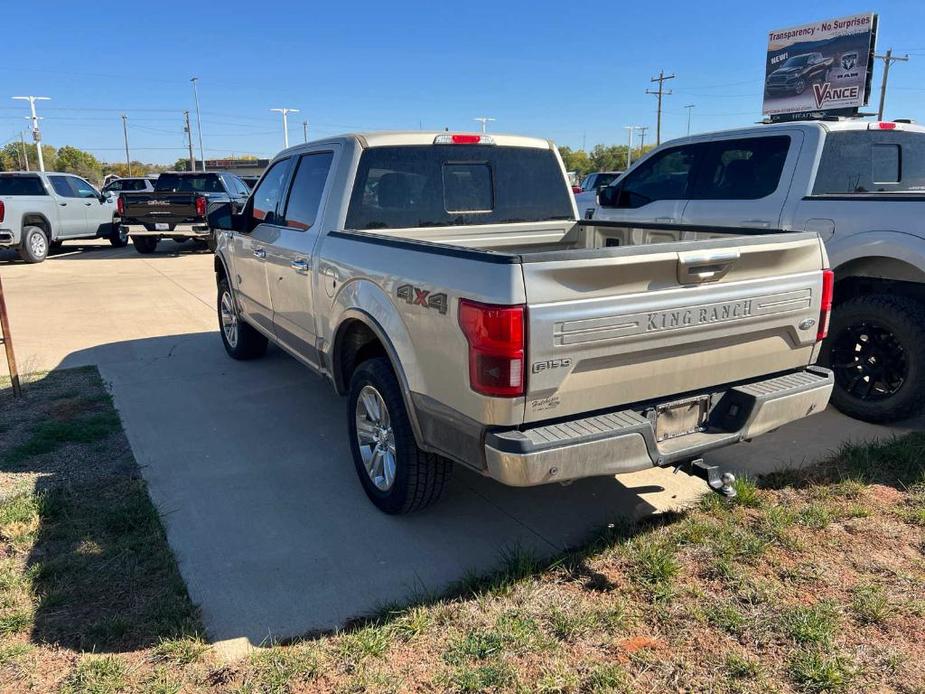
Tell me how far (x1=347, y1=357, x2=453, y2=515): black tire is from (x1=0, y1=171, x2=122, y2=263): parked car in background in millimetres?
13619

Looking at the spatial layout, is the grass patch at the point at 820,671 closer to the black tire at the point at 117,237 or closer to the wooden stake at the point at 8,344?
the wooden stake at the point at 8,344

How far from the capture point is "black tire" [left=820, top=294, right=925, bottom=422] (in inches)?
188

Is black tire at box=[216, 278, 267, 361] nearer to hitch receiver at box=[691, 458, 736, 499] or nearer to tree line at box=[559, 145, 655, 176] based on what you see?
hitch receiver at box=[691, 458, 736, 499]

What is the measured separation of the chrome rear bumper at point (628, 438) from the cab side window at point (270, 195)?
10.4ft

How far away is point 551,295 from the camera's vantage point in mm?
2742

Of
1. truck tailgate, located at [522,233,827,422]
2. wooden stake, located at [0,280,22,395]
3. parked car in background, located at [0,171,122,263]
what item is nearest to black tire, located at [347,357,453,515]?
truck tailgate, located at [522,233,827,422]

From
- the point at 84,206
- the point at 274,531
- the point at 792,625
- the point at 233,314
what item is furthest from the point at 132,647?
the point at 84,206

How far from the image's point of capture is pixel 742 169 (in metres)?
6.03

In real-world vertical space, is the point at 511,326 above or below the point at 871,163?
below

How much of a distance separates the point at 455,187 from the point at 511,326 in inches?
85.5

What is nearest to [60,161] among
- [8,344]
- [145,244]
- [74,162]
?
[74,162]

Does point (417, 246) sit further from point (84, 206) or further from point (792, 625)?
point (84, 206)

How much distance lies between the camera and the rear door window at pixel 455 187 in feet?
14.3

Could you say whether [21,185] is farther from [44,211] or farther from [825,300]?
[825,300]
